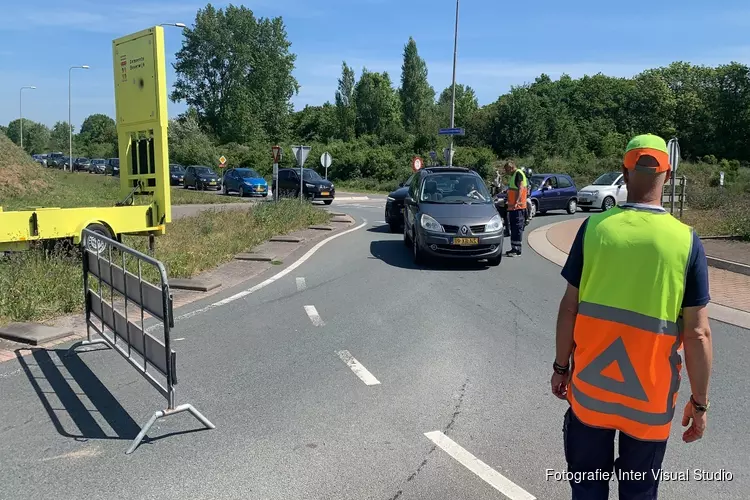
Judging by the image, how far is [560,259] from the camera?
43.7 ft

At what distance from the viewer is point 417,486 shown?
141 inches

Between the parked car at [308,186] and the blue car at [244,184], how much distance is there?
4.88 m

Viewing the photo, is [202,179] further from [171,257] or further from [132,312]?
[132,312]

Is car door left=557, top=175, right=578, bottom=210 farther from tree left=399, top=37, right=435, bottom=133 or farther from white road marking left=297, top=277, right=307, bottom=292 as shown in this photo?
tree left=399, top=37, right=435, bottom=133

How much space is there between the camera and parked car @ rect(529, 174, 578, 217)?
24.8 m

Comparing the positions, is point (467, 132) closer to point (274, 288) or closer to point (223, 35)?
point (223, 35)

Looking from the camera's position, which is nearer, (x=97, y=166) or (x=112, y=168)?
(x=112, y=168)

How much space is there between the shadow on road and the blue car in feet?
103

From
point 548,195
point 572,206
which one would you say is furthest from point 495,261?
point 572,206

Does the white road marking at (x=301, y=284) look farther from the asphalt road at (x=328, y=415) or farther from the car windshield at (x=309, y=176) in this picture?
the car windshield at (x=309, y=176)

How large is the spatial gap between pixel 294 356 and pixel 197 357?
924 millimetres

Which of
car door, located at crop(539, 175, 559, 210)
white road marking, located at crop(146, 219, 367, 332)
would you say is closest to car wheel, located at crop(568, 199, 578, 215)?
car door, located at crop(539, 175, 559, 210)

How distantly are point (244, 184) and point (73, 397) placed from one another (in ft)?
108

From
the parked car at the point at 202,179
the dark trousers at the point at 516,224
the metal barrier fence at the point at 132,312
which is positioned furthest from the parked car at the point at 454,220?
the parked car at the point at 202,179
